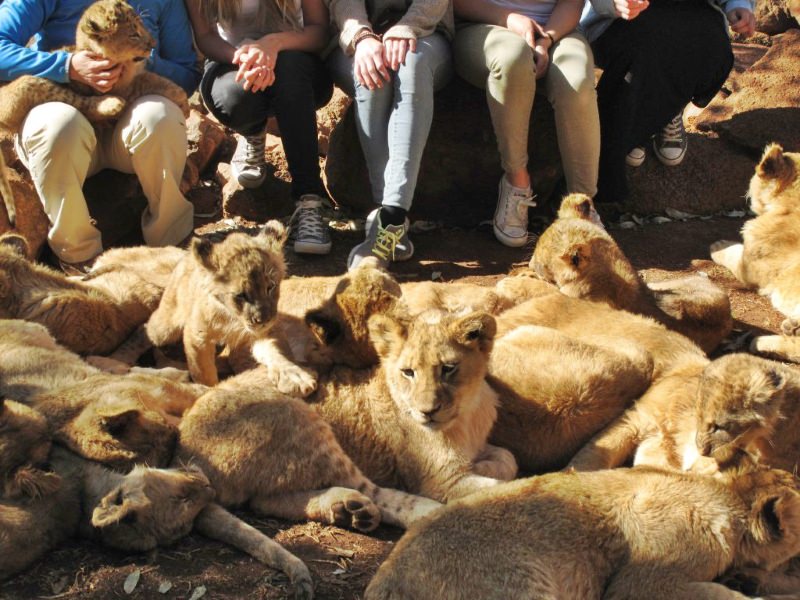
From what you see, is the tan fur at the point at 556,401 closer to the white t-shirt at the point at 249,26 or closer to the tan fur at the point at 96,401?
the tan fur at the point at 96,401

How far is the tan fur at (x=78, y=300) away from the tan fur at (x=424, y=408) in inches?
69.9

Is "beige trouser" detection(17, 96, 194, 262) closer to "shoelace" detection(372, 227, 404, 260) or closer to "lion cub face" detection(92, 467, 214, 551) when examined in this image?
"shoelace" detection(372, 227, 404, 260)

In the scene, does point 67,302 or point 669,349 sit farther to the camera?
point 67,302

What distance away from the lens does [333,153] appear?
8289mm

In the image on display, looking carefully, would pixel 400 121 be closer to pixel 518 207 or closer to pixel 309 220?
pixel 309 220

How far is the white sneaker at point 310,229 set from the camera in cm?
715

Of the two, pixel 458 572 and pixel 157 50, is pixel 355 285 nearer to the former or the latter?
pixel 458 572

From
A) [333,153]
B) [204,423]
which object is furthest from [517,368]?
[333,153]

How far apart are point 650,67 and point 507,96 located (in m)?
1.52

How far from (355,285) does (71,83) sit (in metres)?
3.50

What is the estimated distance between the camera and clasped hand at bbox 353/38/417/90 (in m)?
6.71

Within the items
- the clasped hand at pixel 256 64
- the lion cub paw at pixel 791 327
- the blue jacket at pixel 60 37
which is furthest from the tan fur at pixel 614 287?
the blue jacket at pixel 60 37

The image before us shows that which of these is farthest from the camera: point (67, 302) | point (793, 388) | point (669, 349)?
point (67, 302)

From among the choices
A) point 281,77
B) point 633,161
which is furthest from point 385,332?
point 633,161
